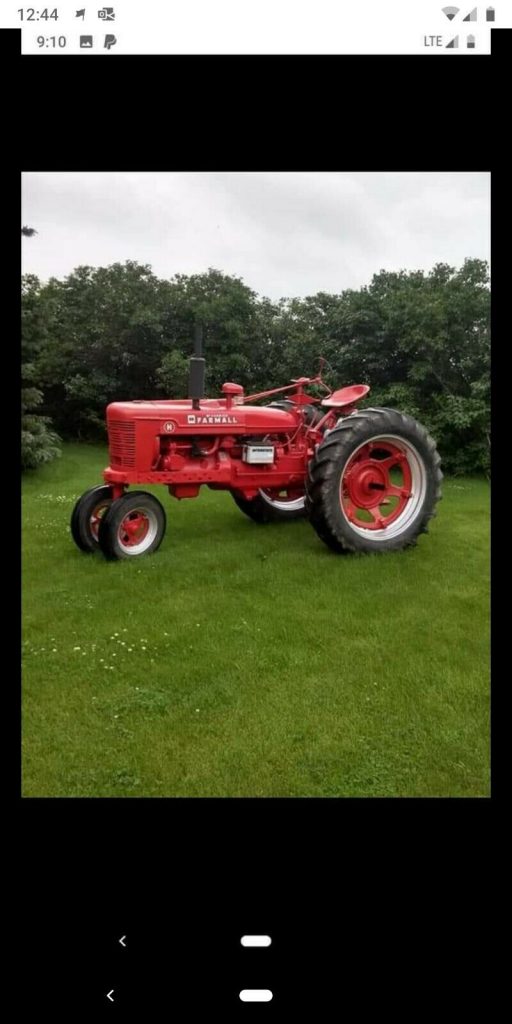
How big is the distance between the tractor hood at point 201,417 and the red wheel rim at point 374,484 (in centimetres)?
87

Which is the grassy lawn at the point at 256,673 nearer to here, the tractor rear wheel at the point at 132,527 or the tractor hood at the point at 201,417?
the tractor rear wheel at the point at 132,527

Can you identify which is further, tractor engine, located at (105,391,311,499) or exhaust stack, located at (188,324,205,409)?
tractor engine, located at (105,391,311,499)

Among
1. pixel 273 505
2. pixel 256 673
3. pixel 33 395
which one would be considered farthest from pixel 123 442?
pixel 33 395

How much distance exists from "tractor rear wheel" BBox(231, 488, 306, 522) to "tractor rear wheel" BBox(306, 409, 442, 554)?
3.51ft

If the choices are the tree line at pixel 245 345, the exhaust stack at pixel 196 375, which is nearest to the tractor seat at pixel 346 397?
the exhaust stack at pixel 196 375

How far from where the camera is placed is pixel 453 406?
8398 millimetres

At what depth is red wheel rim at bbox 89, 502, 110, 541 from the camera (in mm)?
4805

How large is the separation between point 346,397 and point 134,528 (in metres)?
2.24

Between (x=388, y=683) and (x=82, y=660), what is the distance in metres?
1.49

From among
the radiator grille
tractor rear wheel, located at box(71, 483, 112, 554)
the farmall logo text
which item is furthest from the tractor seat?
tractor rear wheel, located at box(71, 483, 112, 554)

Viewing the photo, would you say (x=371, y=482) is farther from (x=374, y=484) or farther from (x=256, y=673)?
(x=256, y=673)

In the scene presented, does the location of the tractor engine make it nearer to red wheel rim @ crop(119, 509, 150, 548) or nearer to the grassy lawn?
red wheel rim @ crop(119, 509, 150, 548)

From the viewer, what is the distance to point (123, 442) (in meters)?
4.84
